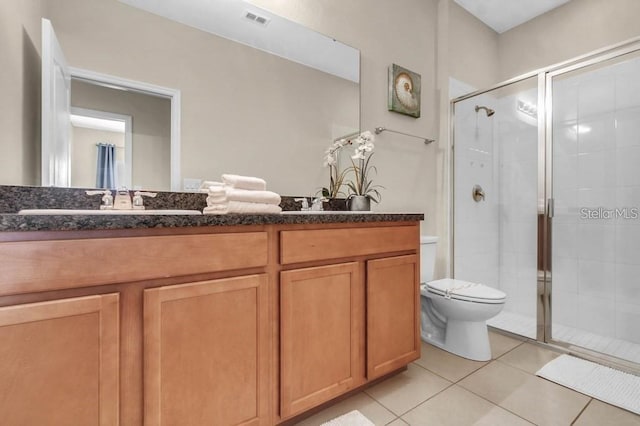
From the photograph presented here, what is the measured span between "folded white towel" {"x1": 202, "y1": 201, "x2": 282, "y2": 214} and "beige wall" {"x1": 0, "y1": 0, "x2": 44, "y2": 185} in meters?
0.70

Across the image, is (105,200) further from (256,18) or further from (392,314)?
(392,314)

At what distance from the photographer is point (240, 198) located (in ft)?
3.87

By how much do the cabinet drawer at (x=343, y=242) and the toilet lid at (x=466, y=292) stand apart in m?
0.51

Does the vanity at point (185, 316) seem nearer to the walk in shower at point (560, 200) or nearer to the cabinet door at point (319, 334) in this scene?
the cabinet door at point (319, 334)

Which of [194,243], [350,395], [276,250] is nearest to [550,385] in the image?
[350,395]

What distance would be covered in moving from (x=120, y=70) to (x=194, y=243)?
3.23 feet

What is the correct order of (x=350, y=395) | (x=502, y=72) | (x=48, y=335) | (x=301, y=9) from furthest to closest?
(x=502, y=72) < (x=301, y=9) < (x=350, y=395) < (x=48, y=335)

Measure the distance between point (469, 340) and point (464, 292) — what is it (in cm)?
31

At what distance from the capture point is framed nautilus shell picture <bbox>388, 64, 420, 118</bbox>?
2.34 m

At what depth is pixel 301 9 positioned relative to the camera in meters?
1.94

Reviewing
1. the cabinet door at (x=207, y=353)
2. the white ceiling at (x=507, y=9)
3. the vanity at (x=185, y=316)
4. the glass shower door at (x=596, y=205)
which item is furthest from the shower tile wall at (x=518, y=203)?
the cabinet door at (x=207, y=353)

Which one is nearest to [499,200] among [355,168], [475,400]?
[355,168]

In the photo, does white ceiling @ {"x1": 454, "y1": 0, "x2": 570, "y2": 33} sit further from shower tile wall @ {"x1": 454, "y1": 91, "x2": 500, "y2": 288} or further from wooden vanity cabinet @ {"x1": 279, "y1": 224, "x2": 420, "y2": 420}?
wooden vanity cabinet @ {"x1": 279, "y1": 224, "x2": 420, "y2": 420}

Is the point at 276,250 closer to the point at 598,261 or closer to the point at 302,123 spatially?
the point at 302,123
